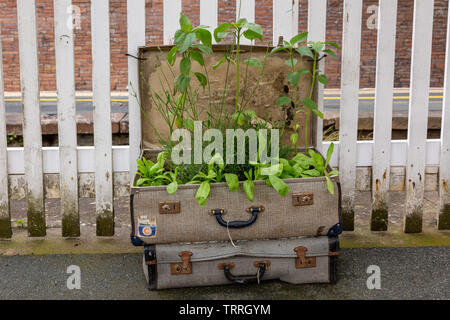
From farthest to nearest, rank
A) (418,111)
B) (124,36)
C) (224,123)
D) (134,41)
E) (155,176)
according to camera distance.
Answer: (124,36)
(418,111)
(134,41)
(224,123)
(155,176)

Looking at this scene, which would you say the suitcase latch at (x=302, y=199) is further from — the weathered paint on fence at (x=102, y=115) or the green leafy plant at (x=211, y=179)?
the weathered paint on fence at (x=102, y=115)

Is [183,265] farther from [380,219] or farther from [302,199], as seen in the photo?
[380,219]

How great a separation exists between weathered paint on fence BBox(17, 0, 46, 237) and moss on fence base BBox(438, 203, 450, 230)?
203 centimetres

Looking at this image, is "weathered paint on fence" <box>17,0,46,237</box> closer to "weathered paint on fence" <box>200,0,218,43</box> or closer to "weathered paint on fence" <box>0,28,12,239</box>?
"weathered paint on fence" <box>0,28,12,239</box>

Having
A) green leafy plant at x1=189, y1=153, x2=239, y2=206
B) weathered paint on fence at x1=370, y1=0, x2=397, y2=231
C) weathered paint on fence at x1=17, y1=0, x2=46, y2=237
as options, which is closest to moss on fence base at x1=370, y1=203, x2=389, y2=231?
weathered paint on fence at x1=370, y1=0, x2=397, y2=231

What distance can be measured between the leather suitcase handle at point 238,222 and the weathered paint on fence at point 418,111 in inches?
40.8

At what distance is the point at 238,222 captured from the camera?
1733 mm

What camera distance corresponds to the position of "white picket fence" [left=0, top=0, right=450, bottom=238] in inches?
87.4

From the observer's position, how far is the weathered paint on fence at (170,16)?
220 centimetres

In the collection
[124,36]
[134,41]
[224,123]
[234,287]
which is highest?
[124,36]

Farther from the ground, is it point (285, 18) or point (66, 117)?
point (285, 18)

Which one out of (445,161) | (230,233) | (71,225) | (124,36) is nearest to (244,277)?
(230,233)

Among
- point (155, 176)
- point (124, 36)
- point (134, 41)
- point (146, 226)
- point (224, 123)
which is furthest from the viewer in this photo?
point (124, 36)

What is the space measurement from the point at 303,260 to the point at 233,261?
0.88ft
